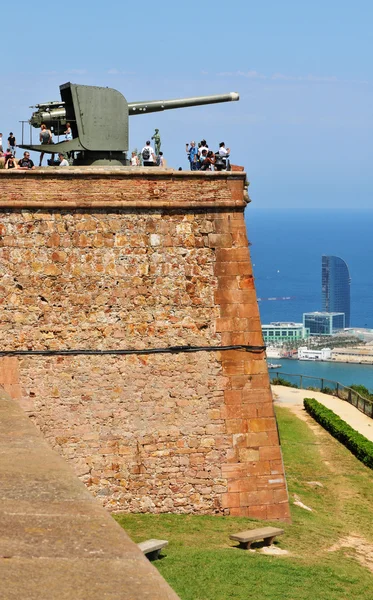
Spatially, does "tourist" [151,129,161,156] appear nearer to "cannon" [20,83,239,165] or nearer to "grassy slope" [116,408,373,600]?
"cannon" [20,83,239,165]

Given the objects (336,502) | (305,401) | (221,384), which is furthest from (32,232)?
(305,401)

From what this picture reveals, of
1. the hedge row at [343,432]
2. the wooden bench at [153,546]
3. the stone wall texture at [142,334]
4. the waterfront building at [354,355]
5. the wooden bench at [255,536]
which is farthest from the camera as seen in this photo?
the waterfront building at [354,355]

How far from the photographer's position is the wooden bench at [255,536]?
17250 mm

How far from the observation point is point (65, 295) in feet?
62.0

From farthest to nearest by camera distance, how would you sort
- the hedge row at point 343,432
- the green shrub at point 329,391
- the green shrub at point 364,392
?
the green shrub at point 364,392, the green shrub at point 329,391, the hedge row at point 343,432

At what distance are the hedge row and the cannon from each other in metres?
12.4

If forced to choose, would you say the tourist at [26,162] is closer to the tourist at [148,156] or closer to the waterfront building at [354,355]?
the tourist at [148,156]

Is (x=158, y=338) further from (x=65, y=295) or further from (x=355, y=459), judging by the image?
(x=355, y=459)

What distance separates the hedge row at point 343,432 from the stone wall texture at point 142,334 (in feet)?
33.3

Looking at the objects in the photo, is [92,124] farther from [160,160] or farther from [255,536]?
[255,536]

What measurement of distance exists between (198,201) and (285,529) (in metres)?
6.14

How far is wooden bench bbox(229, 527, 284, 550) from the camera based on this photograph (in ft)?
56.6

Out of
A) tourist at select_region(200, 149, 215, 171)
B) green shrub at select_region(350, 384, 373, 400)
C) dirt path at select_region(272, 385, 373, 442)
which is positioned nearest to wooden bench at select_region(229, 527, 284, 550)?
tourist at select_region(200, 149, 215, 171)

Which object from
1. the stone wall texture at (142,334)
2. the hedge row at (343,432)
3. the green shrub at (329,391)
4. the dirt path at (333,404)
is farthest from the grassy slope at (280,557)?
the green shrub at (329,391)
